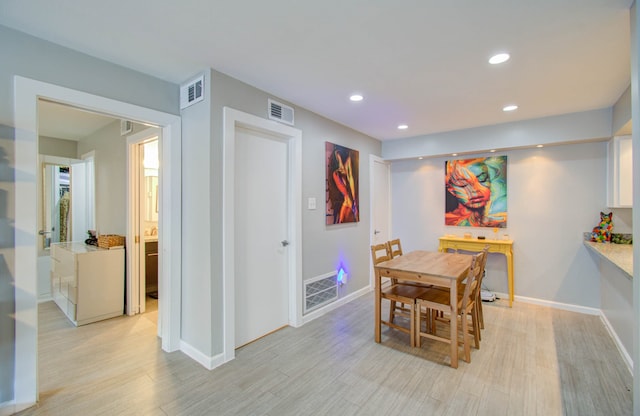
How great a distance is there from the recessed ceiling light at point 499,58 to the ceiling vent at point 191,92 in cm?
237

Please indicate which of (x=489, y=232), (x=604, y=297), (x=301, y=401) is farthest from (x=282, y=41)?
(x=604, y=297)

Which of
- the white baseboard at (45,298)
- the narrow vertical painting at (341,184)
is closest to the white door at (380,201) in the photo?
the narrow vertical painting at (341,184)

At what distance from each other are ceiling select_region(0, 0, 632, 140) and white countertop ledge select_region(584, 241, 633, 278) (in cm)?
159

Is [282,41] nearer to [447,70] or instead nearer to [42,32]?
[447,70]

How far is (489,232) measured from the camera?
14.1 feet

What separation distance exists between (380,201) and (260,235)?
261 centimetres

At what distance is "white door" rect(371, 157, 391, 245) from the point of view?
4672 mm

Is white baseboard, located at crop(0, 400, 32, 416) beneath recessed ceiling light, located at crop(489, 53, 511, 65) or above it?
beneath

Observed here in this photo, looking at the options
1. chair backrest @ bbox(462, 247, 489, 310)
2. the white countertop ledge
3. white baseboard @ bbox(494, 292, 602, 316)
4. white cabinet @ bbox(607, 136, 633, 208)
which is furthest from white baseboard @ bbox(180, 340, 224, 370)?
white cabinet @ bbox(607, 136, 633, 208)

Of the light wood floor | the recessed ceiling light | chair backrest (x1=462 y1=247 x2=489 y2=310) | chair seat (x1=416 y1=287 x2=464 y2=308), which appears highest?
the recessed ceiling light

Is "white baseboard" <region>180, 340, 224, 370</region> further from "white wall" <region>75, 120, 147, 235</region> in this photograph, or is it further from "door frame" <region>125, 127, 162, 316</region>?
"white wall" <region>75, 120, 147, 235</region>

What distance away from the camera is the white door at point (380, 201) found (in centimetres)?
467

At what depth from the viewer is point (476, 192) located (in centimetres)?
436

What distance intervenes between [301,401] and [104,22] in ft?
9.29
